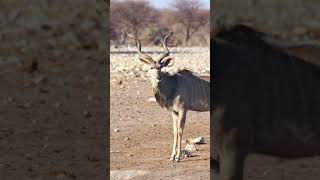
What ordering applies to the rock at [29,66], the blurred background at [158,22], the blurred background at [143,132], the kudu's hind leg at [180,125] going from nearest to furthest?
the rock at [29,66]
the blurred background at [143,132]
the kudu's hind leg at [180,125]
the blurred background at [158,22]

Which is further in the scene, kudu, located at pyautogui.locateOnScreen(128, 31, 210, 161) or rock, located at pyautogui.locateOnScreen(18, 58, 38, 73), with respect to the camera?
kudu, located at pyautogui.locateOnScreen(128, 31, 210, 161)

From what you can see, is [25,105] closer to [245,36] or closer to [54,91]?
[54,91]

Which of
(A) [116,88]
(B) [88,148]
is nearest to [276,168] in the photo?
(B) [88,148]

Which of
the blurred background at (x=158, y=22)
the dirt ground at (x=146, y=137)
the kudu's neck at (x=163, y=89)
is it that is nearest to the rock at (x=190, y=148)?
the dirt ground at (x=146, y=137)

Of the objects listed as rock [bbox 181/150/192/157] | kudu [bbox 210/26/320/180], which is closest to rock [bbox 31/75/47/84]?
kudu [bbox 210/26/320/180]

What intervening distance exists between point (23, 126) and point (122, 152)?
5.00m

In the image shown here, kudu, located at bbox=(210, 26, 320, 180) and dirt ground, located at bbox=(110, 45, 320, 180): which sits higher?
kudu, located at bbox=(210, 26, 320, 180)

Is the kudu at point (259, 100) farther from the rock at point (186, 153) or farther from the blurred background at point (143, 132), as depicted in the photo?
the rock at point (186, 153)

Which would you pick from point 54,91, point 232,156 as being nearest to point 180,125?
point 232,156

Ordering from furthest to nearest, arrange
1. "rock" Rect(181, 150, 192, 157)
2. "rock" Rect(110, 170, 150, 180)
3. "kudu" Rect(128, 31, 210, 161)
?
"kudu" Rect(128, 31, 210, 161)
"rock" Rect(181, 150, 192, 157)
"rock" Rect(110, 170, 150, 180)

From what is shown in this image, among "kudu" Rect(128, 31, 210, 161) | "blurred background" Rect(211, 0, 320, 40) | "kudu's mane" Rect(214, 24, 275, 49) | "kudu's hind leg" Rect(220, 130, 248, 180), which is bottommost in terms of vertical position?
"kudu's hind leg" Rect(220, 130, 248, 180)

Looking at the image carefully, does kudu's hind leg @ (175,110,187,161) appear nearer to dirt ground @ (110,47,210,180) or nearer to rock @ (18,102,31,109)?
dirt ground @ (110,47,210,180)

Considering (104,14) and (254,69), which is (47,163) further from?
(254,69)

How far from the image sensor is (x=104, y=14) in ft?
10.3
